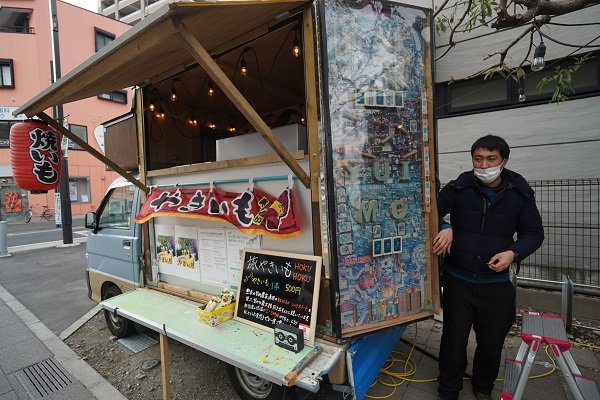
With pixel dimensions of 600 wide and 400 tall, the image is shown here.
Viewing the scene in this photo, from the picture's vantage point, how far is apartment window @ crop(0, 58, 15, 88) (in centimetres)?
1905

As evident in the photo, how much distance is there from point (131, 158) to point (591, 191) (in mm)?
6854

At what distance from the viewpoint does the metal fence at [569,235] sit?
4352 millimetres

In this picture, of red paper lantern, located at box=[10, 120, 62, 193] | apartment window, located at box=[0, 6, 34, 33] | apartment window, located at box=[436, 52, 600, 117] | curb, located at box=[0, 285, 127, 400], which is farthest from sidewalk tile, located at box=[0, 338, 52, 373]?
apartment window, located at box=[0, 6, 34, 33]

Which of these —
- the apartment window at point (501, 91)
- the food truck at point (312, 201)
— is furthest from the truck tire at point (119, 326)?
the apartment window at point (501, 91)

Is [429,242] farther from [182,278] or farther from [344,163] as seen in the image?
[182,278]

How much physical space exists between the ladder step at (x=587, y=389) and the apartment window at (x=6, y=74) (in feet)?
92.6

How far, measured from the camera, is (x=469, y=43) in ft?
17.5

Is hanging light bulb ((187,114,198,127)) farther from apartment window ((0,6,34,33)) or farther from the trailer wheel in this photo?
apartment window ((0,6,34,33))

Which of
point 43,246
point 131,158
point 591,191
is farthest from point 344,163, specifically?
point 43,246

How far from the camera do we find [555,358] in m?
2.06

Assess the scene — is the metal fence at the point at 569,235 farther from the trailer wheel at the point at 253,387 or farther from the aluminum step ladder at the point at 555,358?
the trailer wheel at the point at 253,387

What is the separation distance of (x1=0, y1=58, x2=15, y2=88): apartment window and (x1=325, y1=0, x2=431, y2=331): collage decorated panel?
85.9 ft

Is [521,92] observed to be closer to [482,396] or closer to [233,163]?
[482,396]

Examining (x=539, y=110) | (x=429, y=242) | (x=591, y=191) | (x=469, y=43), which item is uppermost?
(x=469, y=43)
